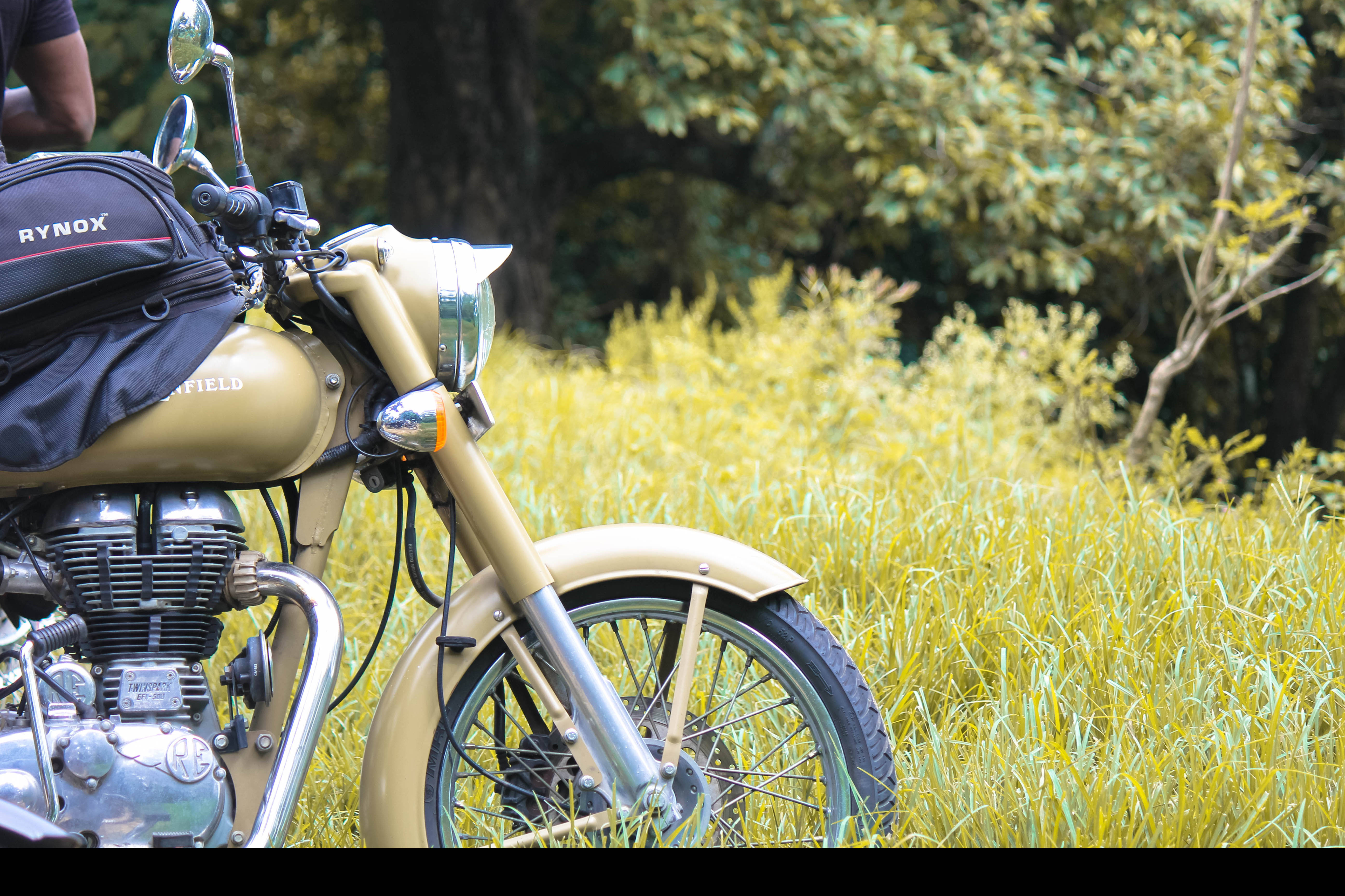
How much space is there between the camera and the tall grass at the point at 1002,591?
1.89 metres

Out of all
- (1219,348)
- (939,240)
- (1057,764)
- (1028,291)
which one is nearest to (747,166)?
(939,240)

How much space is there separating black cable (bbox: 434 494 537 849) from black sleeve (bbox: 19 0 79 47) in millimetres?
1612

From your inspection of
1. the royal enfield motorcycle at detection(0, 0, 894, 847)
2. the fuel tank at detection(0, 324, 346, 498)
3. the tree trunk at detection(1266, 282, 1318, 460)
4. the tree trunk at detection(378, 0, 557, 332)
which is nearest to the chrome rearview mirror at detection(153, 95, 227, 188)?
the royal enfield motorcycle at detection(0, 0, 894, 847)

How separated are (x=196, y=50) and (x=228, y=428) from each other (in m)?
0.57

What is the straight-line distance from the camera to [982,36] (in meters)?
7.80

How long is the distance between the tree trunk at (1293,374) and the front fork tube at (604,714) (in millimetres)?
9636

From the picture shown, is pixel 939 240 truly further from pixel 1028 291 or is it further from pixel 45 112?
pixel 45 112

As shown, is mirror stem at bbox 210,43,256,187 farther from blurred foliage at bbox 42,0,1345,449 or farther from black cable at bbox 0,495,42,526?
blurred foliage at bbox 42,0,1345,449

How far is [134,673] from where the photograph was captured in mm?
1607

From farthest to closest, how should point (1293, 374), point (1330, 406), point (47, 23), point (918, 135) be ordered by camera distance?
point (1330, 406), point (1293, 374), point (918, 135), point (47, 23)

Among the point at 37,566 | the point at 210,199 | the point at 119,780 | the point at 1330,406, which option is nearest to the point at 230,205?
the point at 210,199

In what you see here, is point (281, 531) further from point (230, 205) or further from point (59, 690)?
point (230, 205)

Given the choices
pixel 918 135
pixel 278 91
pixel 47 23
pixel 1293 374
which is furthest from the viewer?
pixel 278 91

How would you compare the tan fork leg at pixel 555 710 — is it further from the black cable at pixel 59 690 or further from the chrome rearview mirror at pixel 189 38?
the chrome rearview mirror at pixel 189 38
